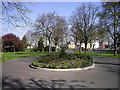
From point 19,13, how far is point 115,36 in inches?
924

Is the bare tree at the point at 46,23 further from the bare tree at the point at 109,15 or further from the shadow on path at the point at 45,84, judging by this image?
the shadow on path at the point at 45,84

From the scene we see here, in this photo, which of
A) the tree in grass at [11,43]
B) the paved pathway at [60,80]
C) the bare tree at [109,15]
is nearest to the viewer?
the paved pathway at [60,80]

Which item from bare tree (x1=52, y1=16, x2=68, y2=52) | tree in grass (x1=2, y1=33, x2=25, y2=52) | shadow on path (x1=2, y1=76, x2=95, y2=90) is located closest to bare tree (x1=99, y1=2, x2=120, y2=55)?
bare tree (x1=52, y1=16, x2=68, y2=52)

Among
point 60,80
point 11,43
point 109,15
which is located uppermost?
point 109,15

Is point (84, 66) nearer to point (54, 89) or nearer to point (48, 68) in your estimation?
point (48, 68)

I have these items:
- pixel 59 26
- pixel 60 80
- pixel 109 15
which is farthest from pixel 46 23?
pixel 60 80

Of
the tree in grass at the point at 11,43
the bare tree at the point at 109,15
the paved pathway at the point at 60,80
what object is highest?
the bare tree at the point at 109,15

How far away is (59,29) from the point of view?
3403 cm

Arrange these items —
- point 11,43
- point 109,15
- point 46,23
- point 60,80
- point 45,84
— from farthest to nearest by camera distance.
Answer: point 11,43 → point 46,23 → point 109,15 → point 60,80 → point 45,84

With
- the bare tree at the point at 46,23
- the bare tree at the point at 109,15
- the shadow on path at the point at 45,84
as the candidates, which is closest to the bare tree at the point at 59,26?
the bare tree at the point at 46,23

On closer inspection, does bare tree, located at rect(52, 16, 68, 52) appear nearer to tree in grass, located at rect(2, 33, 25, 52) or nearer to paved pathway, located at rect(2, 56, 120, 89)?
tree in grass, located at rect(2, 33, 25, 52)

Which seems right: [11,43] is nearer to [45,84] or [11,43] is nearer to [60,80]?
[60,80]

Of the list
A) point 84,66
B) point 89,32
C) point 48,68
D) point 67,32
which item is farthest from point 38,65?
point 67,32

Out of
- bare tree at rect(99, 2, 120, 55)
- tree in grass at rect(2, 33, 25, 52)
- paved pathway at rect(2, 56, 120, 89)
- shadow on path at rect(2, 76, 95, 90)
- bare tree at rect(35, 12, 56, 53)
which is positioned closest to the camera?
shadow on path at rect(2, 76, 95, 90)
